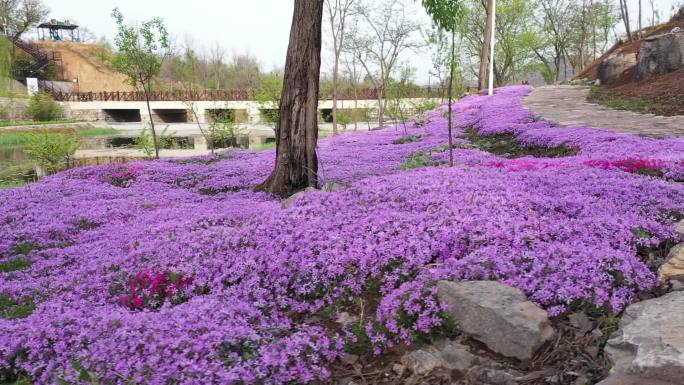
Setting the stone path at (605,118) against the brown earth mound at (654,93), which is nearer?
the stone path at (605,118)

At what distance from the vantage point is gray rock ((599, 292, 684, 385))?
2.65 m

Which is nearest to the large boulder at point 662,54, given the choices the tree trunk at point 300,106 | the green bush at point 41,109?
the tree trunk at point 300,106

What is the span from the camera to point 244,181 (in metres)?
11.4

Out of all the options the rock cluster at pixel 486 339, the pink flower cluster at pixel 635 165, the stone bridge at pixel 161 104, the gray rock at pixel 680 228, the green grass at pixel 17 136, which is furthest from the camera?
the stone bridge at pixel 161 104

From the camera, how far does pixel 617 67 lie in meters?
28.2

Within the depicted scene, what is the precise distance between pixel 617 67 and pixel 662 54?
19.1 feet

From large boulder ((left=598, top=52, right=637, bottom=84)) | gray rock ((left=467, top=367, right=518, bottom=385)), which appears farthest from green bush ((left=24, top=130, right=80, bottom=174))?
large boulder ((left=598, top=52, right=637, bottom=84))

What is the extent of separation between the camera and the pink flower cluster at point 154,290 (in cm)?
505

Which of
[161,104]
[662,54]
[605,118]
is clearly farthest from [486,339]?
[161,104]

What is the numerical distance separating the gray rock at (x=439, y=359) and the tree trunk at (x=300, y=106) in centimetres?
561

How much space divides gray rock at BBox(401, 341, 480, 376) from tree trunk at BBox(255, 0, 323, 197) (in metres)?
5.61

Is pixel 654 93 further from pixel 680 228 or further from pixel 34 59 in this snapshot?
pixel 34 59

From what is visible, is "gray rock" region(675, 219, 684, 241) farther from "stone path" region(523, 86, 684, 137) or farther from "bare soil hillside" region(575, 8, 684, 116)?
"bare soil hillside" region(575, 8, 684, 116)

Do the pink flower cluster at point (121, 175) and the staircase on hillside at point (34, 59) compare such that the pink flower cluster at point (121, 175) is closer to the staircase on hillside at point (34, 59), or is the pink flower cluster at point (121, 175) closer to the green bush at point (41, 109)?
the green bush at point (41, 109)
